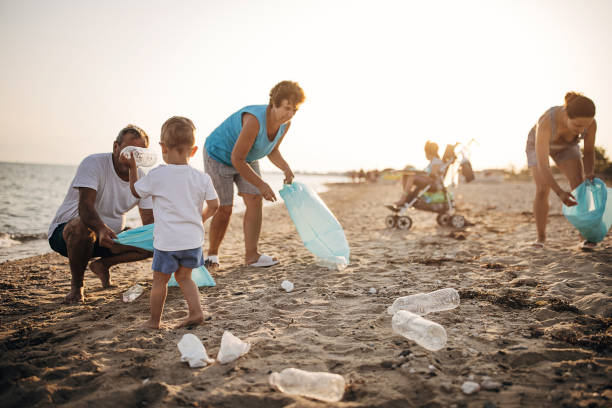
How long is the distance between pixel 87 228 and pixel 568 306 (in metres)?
3.46

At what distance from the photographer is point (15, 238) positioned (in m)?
6.02

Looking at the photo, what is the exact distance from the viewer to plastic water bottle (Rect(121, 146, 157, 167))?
2.56 m

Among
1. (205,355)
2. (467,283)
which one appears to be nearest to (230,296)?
(205,355)

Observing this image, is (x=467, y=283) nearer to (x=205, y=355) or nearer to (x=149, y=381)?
(x=205, y=355)

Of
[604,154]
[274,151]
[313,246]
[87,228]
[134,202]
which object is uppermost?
[604,154]

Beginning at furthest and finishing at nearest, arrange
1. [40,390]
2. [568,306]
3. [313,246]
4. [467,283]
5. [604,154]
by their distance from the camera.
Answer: [604,154] → [313,246] → [467,283] → [568,306] → [40,390]

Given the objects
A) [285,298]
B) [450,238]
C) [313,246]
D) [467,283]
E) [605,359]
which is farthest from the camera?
[450,238]

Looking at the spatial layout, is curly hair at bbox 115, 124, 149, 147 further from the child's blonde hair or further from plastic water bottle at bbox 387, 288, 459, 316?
plastic water bottle at bbox 387, 288, 459, 316

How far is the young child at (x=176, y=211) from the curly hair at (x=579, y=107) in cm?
368

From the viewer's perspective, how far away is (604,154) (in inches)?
1053

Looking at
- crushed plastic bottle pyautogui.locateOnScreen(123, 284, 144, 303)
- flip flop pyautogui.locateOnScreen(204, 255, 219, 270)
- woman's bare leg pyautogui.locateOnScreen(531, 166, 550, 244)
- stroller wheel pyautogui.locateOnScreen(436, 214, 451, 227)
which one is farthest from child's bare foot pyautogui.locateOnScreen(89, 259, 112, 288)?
stroller wheel pyautogui.locateOnScreen(436, 214, 451, 227)

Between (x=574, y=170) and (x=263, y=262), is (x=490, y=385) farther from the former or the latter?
(x=574, y=170)

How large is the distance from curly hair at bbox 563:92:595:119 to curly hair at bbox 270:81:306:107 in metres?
2.77

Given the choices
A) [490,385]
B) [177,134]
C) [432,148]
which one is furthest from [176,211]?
[432,148]
